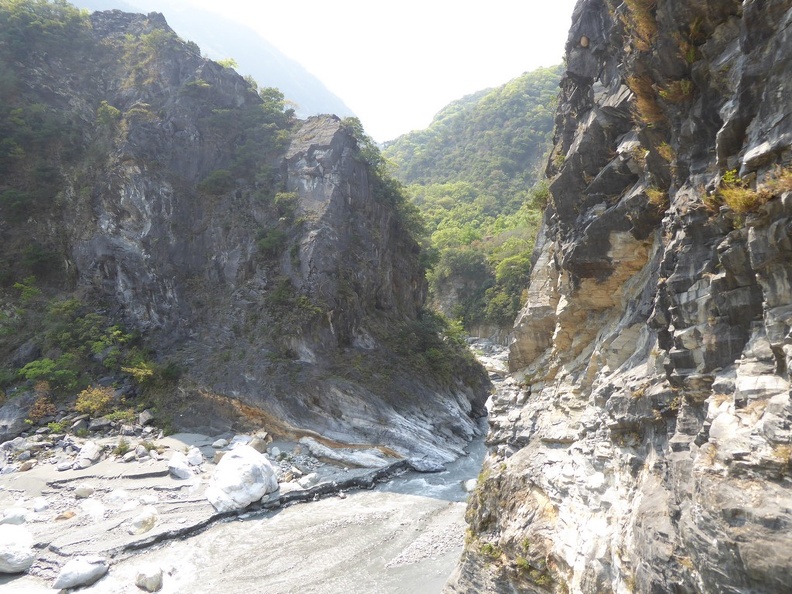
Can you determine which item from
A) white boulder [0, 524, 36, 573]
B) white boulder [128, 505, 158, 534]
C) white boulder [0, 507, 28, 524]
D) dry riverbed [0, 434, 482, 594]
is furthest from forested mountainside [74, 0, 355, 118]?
white boulder [0, 524, 36, 573]

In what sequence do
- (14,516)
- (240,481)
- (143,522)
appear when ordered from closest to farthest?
(14,516)
(143,522)
(240,481)

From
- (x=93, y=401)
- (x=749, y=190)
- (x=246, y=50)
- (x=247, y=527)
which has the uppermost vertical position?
(x=246, y=50)

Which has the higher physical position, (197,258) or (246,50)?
(246,50)

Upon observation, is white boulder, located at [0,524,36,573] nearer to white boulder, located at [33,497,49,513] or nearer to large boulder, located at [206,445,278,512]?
white boulder, located at [33,497,49,513]

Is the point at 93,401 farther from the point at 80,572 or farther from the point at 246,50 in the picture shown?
the point at 246,50

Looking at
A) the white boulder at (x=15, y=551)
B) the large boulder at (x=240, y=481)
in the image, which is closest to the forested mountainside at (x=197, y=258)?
the large boulder at (x=240, y=481)

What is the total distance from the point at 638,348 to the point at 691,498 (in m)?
3.30

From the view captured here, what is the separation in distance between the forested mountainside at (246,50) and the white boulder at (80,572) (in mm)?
109087

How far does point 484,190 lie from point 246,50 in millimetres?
96212

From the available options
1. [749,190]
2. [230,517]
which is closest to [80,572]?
[230,517]

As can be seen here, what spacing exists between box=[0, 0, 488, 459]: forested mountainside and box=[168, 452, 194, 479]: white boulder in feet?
12.7

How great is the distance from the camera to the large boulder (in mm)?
15258

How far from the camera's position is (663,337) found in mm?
6289

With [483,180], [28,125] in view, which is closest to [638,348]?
[28,125]
